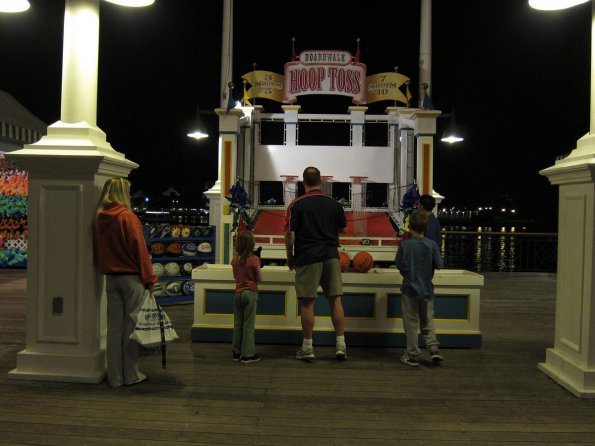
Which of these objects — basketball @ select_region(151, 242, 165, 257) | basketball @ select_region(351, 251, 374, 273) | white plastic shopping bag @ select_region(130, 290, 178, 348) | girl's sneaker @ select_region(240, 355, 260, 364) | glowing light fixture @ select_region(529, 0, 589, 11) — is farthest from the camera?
basketball @ select_region(151, 242, 165, 257)

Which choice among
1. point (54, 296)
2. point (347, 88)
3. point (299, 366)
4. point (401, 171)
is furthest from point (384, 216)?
point (54, 296)

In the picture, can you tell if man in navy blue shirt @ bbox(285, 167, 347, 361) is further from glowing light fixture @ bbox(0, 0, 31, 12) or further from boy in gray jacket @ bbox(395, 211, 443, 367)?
glowing light fixture @ bbox(0, 0, 31, 12)

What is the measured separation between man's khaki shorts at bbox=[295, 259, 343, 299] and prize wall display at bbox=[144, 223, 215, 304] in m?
3.45

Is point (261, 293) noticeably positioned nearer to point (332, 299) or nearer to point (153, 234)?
point (332, 299)

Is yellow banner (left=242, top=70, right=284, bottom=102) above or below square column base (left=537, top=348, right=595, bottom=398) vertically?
above

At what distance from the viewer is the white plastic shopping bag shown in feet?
12.7

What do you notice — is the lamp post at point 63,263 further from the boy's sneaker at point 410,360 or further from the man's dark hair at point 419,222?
the man's dark hair at point 419,222

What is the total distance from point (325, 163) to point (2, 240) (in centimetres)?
738

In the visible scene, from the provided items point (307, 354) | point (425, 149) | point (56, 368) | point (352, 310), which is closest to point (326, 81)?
point (425, 149)

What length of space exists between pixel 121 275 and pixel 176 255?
Answer: 13.6 feet

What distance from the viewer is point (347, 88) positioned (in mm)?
12078

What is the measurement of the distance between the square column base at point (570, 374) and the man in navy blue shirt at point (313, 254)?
1673mm

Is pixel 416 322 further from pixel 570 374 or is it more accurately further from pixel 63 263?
pixel 63 263

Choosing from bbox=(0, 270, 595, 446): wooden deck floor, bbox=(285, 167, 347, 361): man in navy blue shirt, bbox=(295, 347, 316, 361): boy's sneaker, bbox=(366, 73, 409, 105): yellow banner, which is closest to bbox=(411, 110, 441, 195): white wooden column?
bbox=(366, 73, 409, 105): yellow banner
